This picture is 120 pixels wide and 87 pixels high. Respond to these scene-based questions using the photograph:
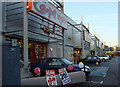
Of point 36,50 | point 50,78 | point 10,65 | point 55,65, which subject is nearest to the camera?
point 10,65

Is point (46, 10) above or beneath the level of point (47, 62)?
above

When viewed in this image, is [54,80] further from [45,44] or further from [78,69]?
[45,44]

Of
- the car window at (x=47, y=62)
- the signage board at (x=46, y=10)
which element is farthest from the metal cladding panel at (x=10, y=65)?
the signage board at (x=46, y=10)

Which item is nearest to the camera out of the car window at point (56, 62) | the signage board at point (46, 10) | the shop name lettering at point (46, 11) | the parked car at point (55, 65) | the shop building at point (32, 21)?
the parked car at point (55, 65)

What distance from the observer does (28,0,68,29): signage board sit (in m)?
10.2

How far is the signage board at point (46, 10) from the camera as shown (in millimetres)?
10223

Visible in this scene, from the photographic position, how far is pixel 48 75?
5902 mm

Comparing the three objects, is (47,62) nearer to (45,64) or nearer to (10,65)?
(45,64)

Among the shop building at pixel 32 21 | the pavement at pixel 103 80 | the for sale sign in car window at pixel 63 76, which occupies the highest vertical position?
the shop building at pixel 32 21

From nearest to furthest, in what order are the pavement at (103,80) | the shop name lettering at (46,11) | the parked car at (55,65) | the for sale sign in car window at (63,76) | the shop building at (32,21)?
the for sale sign in car window at (63,76)
the pavement at (103,80)
the parked car at (55,65)
the shop name lettering at (46,11)
the shop building at (32,21)

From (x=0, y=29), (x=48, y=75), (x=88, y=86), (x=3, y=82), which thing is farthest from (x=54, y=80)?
(x=0, y=29)

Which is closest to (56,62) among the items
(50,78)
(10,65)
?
(50,78)

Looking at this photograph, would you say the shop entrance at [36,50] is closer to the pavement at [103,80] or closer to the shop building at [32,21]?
the shop building at [32,21]

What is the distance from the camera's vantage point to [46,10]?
39.8 ft
